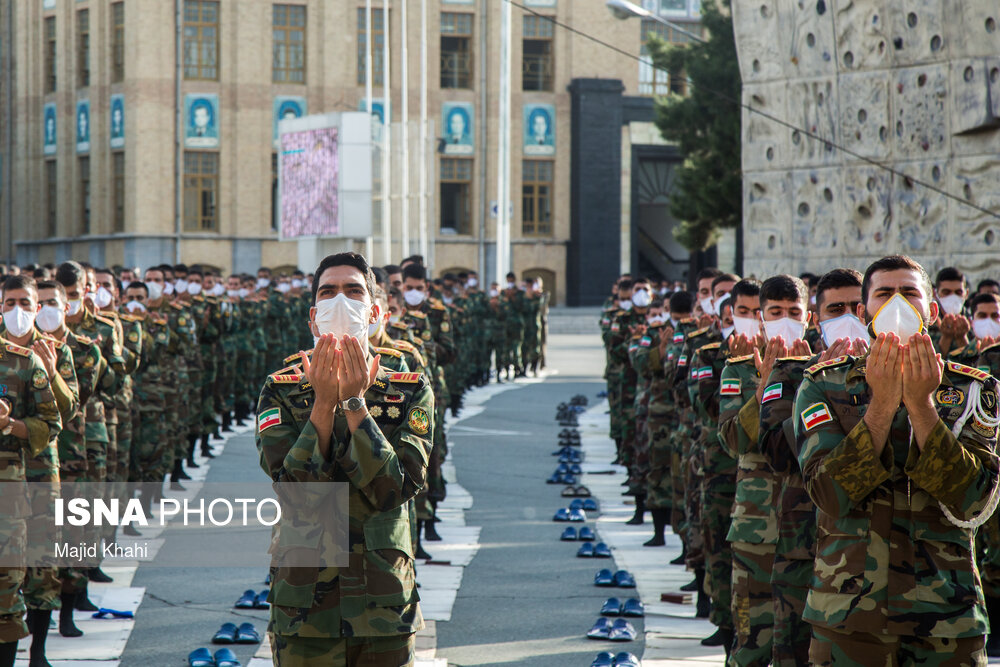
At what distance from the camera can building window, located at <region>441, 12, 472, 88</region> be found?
4719cm

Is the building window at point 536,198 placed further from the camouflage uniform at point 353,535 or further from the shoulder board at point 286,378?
the camouflage uniform at point 353,535

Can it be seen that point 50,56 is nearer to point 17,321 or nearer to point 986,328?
point 17,321

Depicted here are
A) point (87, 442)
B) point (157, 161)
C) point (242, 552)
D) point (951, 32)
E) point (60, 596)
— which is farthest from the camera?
point (157, 161)

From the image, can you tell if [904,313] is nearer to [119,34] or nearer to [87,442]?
[87,442]

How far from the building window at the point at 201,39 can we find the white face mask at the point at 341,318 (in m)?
42.6

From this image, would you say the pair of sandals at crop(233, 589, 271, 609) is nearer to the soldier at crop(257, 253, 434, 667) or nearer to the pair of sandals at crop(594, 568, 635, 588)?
the pair of sandals at crop(594, 568, 635, 588)

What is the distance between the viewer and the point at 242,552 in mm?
10492

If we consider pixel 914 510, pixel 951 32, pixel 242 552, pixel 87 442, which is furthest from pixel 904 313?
pixel 951 32

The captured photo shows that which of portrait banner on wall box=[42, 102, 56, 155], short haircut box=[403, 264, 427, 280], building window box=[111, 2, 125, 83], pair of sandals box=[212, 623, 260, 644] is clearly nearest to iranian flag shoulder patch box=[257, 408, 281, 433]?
pair of sandals box=[212, 623, 260, 644]

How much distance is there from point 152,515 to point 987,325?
A: 7592 millimetres

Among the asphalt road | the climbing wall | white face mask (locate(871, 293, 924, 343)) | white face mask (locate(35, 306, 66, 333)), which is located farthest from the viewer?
the climbing wall

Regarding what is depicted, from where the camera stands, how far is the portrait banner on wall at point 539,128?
47.7 metres

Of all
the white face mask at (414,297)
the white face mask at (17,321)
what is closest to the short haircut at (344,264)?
the white face mask at (17,321)

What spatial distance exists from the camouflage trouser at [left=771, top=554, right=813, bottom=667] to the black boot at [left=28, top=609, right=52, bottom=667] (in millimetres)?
3882
